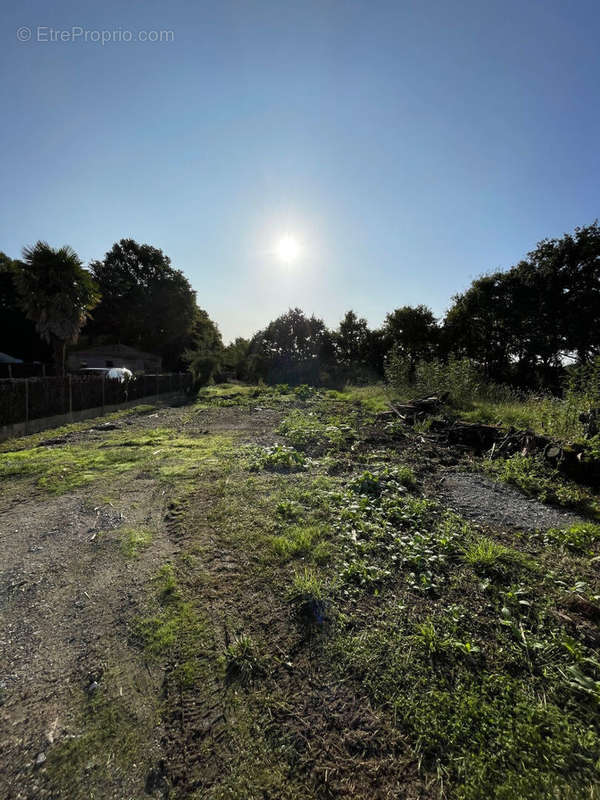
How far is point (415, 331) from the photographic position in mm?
24172

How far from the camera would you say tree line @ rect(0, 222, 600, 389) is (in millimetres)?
13984

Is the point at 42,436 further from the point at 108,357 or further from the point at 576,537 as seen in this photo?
the point at 108,357

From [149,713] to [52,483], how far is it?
4356mm

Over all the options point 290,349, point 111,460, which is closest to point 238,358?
point 290,349

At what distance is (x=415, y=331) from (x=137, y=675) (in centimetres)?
2536

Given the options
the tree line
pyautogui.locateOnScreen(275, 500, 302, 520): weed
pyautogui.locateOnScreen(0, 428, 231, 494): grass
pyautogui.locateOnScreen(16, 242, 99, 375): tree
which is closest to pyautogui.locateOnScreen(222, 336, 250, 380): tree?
the tree line

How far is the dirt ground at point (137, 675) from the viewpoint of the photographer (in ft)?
4.44

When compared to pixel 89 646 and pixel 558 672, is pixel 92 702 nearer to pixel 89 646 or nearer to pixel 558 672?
pixel 89 646

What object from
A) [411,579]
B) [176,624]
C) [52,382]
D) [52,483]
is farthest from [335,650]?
[52,382]

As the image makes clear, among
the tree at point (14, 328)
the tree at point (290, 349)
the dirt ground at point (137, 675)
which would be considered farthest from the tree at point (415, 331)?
the tree at point (14, 328)

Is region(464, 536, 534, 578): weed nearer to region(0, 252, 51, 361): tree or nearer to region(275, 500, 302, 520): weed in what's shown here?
region(275, 500, 302, 520): weed

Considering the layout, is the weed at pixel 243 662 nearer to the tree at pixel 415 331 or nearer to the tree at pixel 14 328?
the tree at pixel 415 331

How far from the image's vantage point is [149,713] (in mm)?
1587

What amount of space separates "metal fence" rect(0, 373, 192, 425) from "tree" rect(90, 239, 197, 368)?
2672cm
